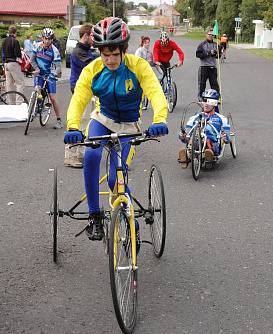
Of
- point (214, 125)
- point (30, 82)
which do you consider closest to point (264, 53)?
point (30, 82)

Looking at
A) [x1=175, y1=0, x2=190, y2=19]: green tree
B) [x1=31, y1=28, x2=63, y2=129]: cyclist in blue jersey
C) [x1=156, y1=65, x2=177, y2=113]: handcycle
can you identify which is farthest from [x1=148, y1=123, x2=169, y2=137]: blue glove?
[x1=175, y1=0, x2=190, y2=19]: green tree

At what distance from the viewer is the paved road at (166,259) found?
407 cm

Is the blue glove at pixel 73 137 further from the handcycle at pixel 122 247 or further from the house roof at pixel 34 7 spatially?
the house roof at pixel 34 7

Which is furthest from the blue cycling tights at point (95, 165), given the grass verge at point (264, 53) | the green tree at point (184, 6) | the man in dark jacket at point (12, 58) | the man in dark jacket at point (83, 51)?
the green tree at point (184, 6)

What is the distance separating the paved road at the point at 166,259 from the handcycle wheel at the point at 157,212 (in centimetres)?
15

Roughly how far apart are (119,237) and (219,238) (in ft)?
6.81

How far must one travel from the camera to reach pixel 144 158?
30.3 feet

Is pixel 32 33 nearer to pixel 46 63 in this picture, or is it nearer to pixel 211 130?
pixel 46 63

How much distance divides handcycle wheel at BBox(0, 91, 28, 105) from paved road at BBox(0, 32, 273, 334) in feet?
9.98

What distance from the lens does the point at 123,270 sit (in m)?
3.87

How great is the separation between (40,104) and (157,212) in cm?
675

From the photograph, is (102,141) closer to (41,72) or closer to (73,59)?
(73,59)

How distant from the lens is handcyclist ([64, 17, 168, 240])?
4.13 metres

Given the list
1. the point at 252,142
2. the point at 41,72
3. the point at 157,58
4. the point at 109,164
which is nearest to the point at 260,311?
the point at 109,164
